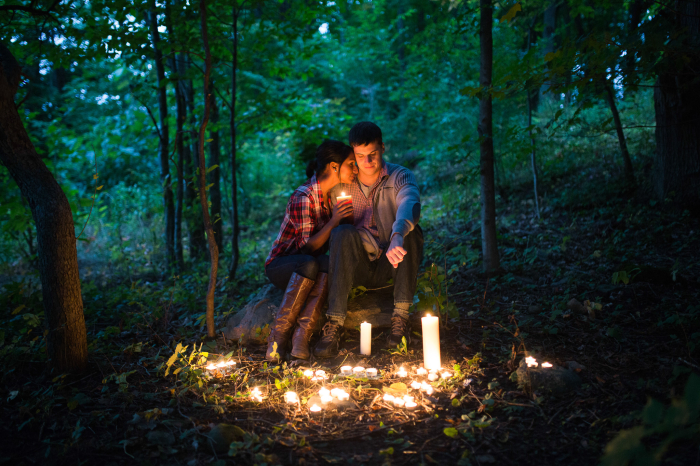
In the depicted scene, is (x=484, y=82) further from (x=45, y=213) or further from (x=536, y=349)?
(x=45, y=213)

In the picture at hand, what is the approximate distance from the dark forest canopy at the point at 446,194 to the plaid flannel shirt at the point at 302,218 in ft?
2.13

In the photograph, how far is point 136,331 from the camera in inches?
163

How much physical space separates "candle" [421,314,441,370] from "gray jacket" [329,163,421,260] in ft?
2.78

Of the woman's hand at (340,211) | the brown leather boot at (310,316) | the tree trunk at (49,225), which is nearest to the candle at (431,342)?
the brown leather boot at (310,316)

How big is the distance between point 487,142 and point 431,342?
2539 millimetres

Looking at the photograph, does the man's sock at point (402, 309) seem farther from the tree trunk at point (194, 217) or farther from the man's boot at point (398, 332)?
the tree trunk at point (194, 217)

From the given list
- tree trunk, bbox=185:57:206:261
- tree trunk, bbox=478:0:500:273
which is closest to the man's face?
tree trunk, bbox=478:0:500:273

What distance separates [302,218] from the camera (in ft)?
12.3

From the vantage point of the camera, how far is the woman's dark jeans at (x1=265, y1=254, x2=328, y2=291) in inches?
140

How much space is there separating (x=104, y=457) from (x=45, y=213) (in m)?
1.61

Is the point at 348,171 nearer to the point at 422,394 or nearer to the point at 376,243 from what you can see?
the point at 376,243

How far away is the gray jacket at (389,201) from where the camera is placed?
3.51 meters

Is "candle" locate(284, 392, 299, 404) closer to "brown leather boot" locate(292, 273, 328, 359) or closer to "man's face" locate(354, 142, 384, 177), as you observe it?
"brown leather boot" locate(292, 273, 328, 359)

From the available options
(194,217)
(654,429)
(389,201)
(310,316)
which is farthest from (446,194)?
(654,429)
